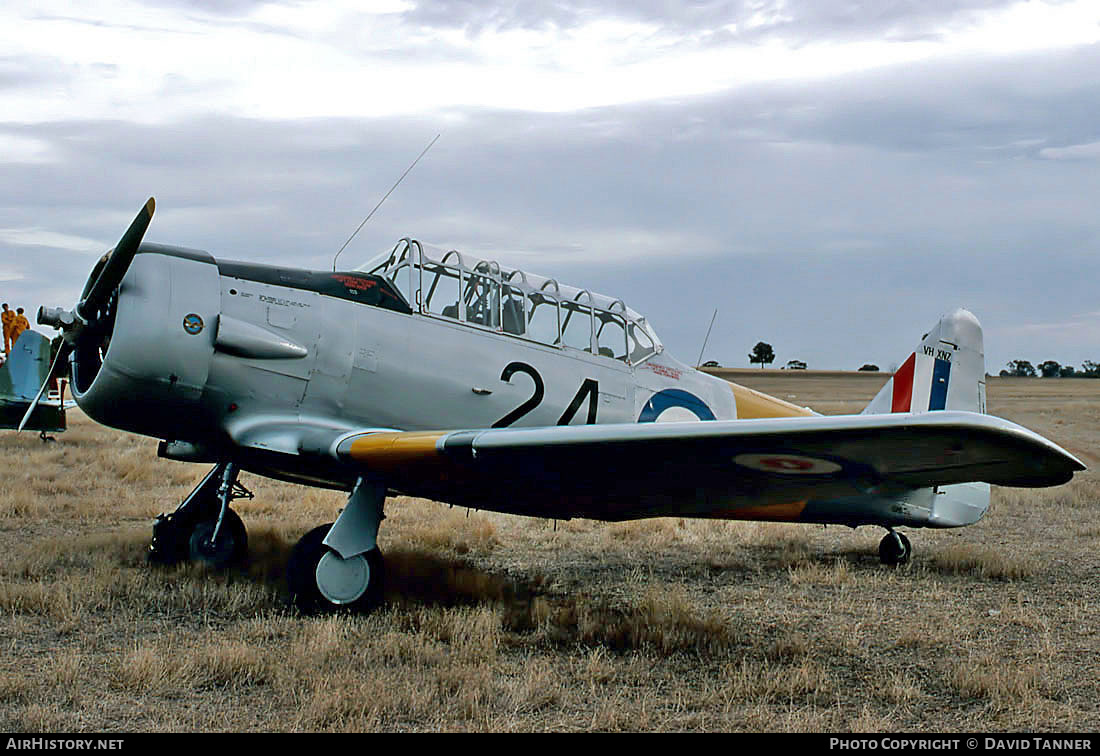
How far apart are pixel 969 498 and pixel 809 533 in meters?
2.14

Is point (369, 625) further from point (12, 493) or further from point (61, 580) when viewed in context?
point (12, 493)

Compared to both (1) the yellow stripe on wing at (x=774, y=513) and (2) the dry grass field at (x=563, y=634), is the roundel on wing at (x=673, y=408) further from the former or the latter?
(2) the dry grass field at (x=563, y=634)

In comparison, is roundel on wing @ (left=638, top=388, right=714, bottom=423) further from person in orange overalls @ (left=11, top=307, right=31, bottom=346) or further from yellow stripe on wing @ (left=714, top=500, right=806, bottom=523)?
person in orange overalls @ (left=11, top=307, right=31, bottom=346)

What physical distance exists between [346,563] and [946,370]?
558 cm

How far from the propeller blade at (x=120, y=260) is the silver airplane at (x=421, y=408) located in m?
0.01

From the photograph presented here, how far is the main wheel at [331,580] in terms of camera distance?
18.9 ft

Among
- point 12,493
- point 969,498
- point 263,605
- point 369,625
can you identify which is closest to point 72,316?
point 263,605

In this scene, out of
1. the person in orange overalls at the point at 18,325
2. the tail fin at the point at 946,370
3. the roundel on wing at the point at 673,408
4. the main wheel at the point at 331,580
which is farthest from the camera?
the person in orange overalls at the point at 18,325

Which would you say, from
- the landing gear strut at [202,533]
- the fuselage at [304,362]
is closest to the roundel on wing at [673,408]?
the fuselage at [304,362]

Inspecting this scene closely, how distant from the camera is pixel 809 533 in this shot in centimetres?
1016

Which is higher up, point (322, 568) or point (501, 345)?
point (501, 345)

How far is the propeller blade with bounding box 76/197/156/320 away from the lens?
576 cm

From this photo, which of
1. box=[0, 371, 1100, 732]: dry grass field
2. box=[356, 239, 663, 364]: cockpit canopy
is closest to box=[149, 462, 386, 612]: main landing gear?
box=[0, 371, 1100, 732]: dry grass field

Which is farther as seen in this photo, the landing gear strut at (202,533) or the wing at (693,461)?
the landing gear strut at (202,533)
